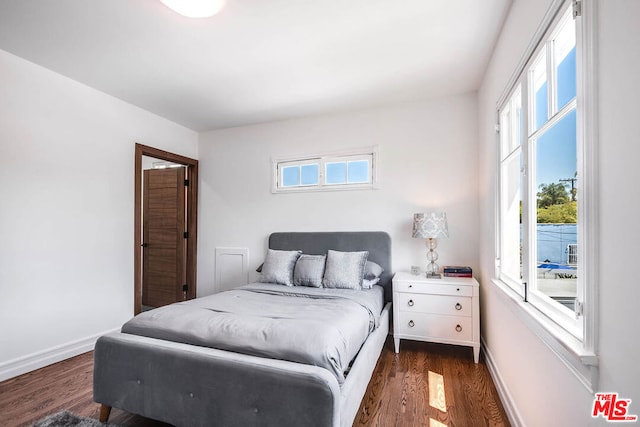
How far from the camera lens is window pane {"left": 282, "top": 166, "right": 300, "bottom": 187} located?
12.7 feet

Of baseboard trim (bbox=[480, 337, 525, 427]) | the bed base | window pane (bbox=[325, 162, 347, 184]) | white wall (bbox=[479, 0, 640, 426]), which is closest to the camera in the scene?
white wall (bbox=[479, 0, 640, 426])

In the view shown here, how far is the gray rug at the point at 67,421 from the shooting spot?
1754 mm

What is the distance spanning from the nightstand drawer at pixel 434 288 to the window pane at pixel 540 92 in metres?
1.53

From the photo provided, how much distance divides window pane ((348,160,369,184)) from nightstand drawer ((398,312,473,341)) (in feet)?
5.18

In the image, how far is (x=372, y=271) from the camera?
3053 millimetres

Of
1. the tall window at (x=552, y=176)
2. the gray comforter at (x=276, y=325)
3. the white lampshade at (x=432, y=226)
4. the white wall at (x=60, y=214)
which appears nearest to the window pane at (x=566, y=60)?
the tall window at (x=552, y=176)

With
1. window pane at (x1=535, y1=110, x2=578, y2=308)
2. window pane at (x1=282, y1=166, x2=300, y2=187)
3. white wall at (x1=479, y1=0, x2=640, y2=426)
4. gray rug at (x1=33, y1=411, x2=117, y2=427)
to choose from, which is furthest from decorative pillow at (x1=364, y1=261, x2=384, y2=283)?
gray rug at (x1=33, y1=411, x2=117, y2=427)

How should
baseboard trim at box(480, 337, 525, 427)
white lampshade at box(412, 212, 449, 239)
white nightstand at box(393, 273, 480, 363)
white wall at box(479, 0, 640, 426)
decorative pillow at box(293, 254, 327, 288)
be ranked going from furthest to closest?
1. decorative pillow at box(293, 254, 327, 288)
2. white lampshade at box(412, 212, 449, 239)
3. white nightstand at box(393, 273, 480, 363)
4. baseboard trim at box(480, 337, 525, 427)
5. white wall at box(479, 0, 640, 426)

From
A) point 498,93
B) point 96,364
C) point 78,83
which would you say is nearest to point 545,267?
point 498,93

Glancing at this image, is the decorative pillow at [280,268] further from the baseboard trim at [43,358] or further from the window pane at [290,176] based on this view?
the baseboard trim at [43,358]

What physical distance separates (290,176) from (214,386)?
2.78 metres

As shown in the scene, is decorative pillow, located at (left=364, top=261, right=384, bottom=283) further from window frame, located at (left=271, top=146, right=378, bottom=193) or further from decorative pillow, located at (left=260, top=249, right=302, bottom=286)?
window frame, located at (left=271, top=146, right=378, bottom=193)

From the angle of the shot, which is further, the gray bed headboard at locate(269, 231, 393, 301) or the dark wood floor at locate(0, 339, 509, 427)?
the gray bed headboard at locate(269, 231, 393, 301)

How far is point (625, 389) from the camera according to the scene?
79cm
